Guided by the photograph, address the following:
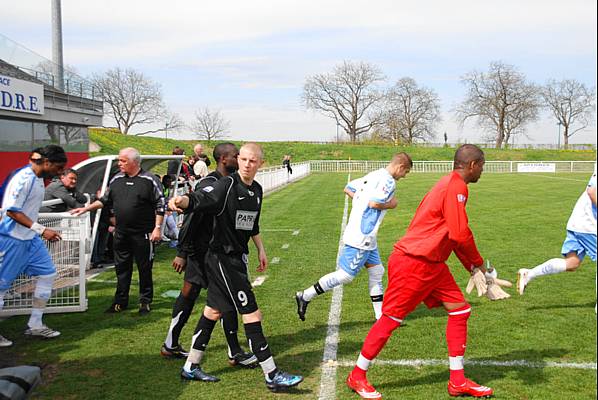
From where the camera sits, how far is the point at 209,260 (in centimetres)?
463

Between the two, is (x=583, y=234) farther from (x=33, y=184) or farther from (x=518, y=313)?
(x=33, y=184)

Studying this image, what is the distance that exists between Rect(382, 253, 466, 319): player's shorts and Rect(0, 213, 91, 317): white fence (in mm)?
4095

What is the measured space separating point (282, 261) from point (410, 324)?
4.39 m

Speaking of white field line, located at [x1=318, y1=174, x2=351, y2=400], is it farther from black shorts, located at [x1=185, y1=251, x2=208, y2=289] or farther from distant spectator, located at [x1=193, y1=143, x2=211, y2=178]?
distant spectator, located at [x1=193, y1=143, x2=211, y2=178]

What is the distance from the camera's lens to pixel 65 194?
8.82 m

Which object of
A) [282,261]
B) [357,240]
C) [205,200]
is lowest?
[282,261]

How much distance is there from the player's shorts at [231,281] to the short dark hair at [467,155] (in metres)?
1.85

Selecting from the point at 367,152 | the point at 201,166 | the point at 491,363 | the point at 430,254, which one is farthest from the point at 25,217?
the point at 367,152

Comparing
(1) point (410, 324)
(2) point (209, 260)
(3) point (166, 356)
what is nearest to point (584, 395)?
(1) point (410, 324)

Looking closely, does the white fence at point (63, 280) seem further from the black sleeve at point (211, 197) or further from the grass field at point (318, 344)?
the black sleeve at point (211, 197)

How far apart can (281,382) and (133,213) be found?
316 cm

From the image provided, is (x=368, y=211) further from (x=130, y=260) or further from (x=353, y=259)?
(x=130, y=260)

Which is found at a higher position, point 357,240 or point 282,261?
point 357,240

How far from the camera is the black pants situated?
686cm
